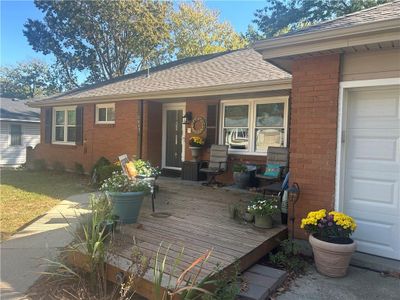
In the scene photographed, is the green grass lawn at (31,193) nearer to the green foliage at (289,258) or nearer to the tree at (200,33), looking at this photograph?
the green foliage at (289,258)

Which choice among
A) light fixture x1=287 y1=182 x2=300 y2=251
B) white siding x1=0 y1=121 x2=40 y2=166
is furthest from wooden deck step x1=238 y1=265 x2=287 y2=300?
white siding x1=0 y1=121 x2=40 y2=166

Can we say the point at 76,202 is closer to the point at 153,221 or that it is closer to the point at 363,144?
the point at 153,221

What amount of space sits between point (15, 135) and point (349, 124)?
20075 mm

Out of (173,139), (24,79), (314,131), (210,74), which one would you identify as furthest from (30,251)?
(24,79)

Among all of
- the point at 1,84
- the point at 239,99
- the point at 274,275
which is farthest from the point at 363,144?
the point at 1,84

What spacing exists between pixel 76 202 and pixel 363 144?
19.3 ft

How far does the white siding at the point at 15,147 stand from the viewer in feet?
60.1

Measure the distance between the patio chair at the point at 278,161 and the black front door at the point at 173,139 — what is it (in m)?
3.47

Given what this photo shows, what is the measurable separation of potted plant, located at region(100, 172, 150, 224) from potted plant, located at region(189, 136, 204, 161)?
3887mm

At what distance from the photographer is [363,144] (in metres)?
4.14

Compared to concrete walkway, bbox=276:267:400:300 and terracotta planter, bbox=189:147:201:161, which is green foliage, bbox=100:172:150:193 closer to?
concrete walkway, bbox=276:267:400:300

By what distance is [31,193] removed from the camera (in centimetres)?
824

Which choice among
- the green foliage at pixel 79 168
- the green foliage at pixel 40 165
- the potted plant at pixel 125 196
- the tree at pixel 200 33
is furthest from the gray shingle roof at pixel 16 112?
the potted plant at pixel 125 196

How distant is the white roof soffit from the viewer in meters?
3.45
